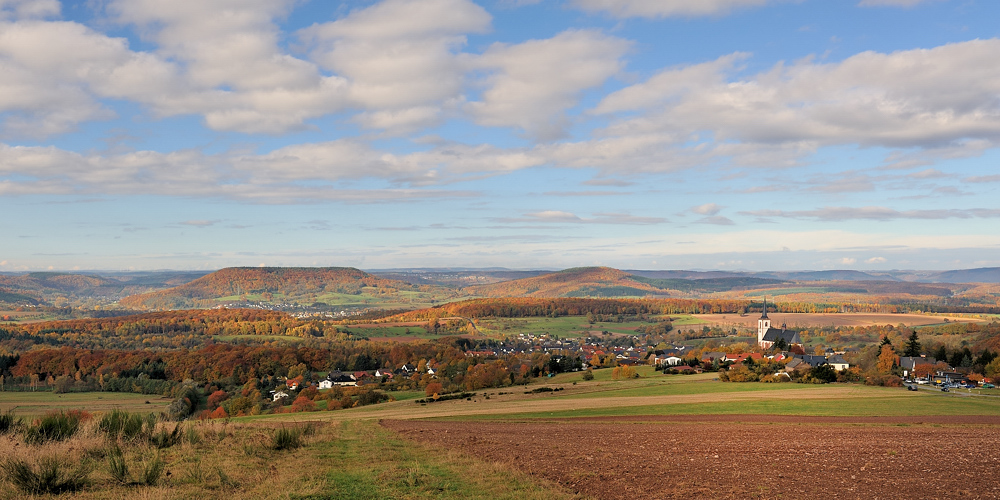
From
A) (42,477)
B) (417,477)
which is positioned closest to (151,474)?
(42,477)

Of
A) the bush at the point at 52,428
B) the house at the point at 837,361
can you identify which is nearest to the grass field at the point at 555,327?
the house at the point at 837,361

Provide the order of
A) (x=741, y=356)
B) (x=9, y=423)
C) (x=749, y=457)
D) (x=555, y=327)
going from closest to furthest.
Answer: (x=749, y=457), (x=9, y=423), (x=741, y=356), (x=555, y=327)

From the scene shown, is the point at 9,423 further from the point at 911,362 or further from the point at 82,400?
the point at 911,362

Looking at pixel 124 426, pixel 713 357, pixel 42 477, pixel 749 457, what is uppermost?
pixel 42 477

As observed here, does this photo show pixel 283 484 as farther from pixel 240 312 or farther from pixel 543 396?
pixel 240 312

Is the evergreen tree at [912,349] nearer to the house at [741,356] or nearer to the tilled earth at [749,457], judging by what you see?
the house at [741,356]

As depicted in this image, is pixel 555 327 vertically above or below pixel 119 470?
below

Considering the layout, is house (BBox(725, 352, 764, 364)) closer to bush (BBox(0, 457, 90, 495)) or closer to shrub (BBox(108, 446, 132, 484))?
shrub (BBox(108, 446, 132, 484))

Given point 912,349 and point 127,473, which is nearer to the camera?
point 127,473

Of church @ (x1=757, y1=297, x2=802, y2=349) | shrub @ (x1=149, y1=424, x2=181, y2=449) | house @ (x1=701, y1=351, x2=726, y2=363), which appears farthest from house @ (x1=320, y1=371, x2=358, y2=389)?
church @ (x1=757, y1=297, x2=802, y2=349)
